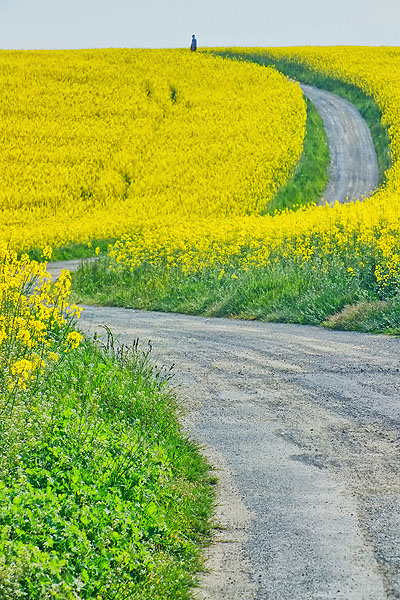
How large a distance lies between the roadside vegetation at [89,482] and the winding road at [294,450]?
268mm

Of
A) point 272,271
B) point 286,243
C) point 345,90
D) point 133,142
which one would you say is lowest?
point 272,271

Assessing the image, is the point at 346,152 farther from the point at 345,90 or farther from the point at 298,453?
the point at 298,453

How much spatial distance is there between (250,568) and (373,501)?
1332mm

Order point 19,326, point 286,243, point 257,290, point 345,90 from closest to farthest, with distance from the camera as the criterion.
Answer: point 19,326 → point 257,290 → point 286,243 → point 345,90

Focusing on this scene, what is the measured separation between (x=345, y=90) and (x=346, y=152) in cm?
1322

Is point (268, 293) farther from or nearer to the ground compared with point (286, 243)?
nearer to the ground

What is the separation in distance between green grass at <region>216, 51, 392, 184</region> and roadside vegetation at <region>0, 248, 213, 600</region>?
3443 centimetres

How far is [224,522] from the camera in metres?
6.08

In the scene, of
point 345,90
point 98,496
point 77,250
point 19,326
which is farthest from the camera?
point 345,90

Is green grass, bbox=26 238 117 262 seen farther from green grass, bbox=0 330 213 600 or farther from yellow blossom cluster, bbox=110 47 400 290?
green grass, bbox=0 330 213 600

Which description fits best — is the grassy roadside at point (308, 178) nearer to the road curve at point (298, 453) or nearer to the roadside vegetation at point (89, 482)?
the road curve at point (298, 453)

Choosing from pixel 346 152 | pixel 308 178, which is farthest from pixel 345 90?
pixel 308 178

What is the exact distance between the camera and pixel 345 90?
57406mm

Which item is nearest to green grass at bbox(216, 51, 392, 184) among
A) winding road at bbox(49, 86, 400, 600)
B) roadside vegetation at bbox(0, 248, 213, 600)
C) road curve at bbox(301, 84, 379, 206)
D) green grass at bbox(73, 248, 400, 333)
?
road curve at bbox(301, 84, 379, 206)
